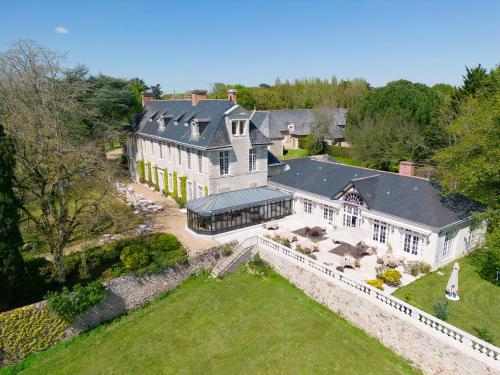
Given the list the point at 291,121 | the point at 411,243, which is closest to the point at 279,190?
the point at 411,243

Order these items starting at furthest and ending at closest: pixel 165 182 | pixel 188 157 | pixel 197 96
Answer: pixel 165 182, pixel 197 96, pixel 188 157

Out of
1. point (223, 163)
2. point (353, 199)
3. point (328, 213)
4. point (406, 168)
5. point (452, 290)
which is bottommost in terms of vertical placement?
point (452, 290)

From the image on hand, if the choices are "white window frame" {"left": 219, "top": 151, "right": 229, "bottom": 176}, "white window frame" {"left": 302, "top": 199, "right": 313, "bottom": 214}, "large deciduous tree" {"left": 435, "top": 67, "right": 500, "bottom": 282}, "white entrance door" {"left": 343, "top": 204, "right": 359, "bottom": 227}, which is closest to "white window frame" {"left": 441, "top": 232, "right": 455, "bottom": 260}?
"large deciduous tree" {"left": 435, "top": 67, "right": 500, "bottom": 282}

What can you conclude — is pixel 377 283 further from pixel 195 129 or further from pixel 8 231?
pixel 195 129

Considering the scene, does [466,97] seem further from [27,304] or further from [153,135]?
[27,304]

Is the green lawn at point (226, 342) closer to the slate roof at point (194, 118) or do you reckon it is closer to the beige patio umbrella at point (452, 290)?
the beige patio umbrella at point (452, 290)

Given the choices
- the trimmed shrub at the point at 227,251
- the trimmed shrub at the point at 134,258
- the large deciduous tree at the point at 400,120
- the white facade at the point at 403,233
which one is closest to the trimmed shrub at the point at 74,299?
the trimmed shrub at the point at 134,258
